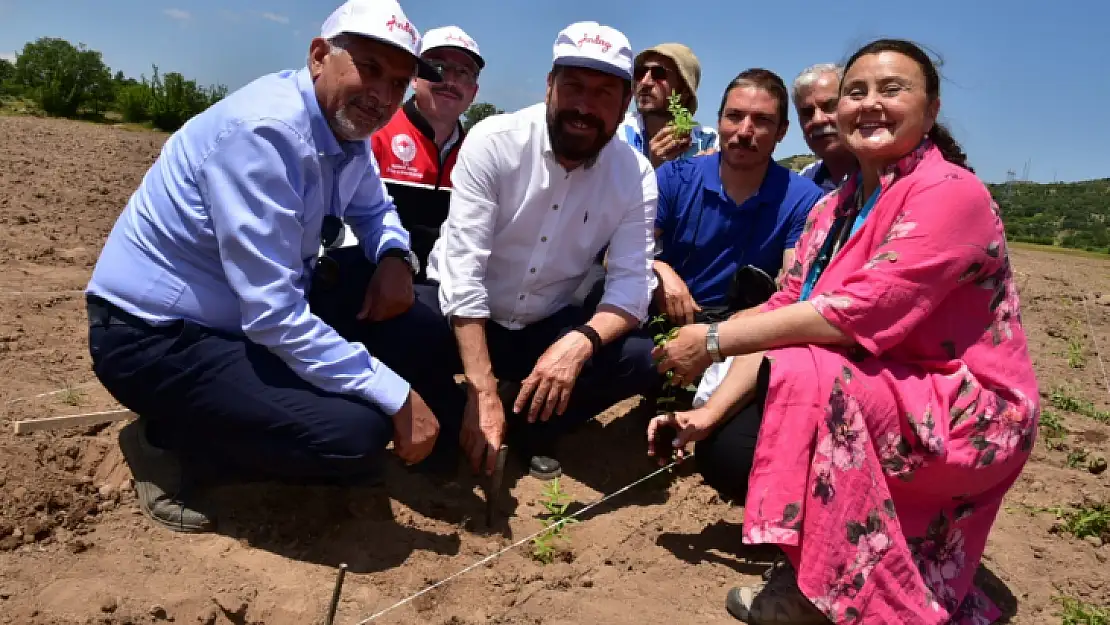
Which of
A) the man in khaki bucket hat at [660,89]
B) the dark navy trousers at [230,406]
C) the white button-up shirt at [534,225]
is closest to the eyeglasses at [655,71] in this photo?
the man in khaki bucket hat at [660,89]

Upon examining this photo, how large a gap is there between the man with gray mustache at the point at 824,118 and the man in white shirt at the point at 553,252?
53.7 inches

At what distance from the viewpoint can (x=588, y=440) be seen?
3.69 m

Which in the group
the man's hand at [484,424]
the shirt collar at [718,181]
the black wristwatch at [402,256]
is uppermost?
the shirt collar at [718,181]

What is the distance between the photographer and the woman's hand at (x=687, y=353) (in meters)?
2.43

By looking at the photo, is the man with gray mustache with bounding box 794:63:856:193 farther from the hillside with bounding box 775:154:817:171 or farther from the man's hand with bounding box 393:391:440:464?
the man's hand with bounding box 393:391:440:464

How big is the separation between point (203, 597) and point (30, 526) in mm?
719

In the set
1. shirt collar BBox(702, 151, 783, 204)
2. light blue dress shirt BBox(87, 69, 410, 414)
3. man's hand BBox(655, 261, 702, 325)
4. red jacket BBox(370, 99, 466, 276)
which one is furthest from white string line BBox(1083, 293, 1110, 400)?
light blue dress shirt BBox(87, 69, 410, 414)

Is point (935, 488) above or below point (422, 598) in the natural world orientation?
above

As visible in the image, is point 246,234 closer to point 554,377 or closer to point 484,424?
point 484,424

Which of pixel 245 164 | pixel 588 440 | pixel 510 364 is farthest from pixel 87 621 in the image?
pixel 588 440

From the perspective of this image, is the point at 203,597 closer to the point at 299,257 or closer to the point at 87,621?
the point at 87,621

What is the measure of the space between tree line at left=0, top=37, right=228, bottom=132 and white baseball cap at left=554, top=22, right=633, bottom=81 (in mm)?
20969

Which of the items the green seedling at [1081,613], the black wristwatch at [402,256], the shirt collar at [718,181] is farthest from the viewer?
the shirt collar at [718,181]

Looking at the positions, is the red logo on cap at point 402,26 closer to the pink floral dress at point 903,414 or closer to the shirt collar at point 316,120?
the shirt collar at point 316,120
